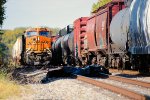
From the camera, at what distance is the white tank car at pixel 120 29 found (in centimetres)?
1717

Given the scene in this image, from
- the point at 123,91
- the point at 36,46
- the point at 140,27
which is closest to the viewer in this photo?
the point at 123,91

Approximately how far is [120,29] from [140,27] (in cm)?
370

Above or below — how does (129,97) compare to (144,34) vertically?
below

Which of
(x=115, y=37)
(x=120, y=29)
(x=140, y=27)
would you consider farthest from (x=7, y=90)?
(x=115, y=37)

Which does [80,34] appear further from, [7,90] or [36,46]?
[7,90]

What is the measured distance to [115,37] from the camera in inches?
740

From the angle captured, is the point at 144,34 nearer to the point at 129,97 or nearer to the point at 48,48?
the point at 129,97

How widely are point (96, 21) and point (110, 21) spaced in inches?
91.7

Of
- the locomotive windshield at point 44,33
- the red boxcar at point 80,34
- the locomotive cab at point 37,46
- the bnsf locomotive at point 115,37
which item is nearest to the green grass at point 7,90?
the bnsf locomotive at point 115,37

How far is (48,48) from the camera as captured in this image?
104 feet

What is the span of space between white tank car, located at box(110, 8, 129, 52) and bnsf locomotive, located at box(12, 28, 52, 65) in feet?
39.7

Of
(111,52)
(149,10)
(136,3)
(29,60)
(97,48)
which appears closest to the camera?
(149,10)

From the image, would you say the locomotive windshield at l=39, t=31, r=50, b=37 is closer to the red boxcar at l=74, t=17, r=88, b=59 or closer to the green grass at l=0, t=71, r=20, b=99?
the red boxcar at l=74, t=17, r=88, b=59

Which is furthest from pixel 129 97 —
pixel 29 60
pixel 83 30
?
pixel 29 60
